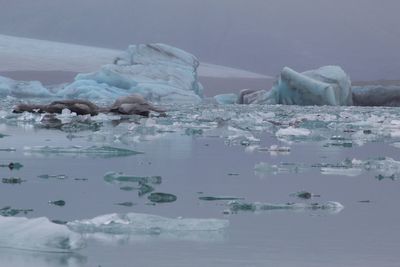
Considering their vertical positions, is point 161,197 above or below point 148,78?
below

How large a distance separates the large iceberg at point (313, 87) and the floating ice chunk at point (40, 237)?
18088 mm

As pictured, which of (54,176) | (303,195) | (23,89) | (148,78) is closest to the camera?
(303,195)

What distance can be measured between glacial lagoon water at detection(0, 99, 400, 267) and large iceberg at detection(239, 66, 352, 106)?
1468 centimetres

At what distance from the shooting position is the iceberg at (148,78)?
903 inches

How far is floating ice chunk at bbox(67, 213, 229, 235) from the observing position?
2.46m

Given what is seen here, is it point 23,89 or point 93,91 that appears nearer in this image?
point 93,91

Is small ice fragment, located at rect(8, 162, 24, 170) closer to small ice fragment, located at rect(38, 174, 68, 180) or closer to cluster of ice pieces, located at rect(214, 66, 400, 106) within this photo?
small ice fragment, located at rect(38, 174, 68, 180)

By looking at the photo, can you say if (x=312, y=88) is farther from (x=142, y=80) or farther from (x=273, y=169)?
(x=273, y=169)

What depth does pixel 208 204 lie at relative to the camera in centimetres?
308

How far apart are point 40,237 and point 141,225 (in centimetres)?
38

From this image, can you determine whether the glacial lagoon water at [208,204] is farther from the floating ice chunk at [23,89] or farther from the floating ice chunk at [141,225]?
the floating ice chunk at [23,89]

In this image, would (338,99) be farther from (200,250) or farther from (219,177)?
(200,250)

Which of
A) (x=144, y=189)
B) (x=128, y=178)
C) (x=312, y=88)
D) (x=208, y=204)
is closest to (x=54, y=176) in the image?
(x=128, y=178)

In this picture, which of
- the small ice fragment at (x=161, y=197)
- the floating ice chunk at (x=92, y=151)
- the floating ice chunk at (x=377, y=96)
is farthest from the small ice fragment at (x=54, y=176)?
the floating ice chunk at (x=377, y=96)
